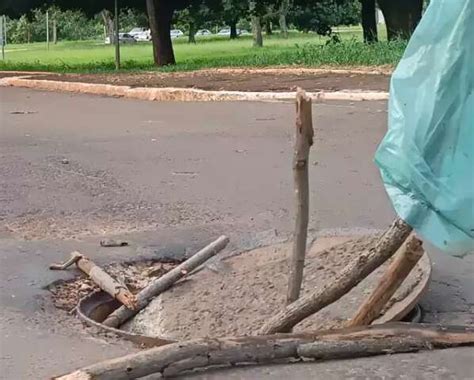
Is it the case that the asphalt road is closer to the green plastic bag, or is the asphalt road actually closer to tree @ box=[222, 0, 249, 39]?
the green plastic bag

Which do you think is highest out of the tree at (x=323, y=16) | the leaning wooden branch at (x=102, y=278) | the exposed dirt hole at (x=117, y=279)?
the leaning wooden branch at (x=102, y=278)

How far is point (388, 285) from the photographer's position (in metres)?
4.81

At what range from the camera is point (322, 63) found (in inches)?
852

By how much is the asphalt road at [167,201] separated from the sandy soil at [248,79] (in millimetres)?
2339

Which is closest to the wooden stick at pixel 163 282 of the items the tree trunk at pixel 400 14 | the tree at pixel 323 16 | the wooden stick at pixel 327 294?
the wooden stick at pixel 327 294

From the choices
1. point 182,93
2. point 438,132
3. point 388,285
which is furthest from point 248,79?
point 438,132

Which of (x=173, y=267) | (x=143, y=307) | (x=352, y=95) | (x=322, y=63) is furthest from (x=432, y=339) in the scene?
(x=322, y=63)

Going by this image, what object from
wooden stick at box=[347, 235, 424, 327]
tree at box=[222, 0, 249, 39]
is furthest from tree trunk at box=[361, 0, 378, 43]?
wooden stick at box=[347, 235, 424, 327]

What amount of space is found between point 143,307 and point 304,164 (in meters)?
1.38

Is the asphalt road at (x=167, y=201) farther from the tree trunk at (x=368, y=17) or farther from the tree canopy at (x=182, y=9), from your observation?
the tree trunk at (x=368, y=17)

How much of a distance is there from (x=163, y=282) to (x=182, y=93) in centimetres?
1148

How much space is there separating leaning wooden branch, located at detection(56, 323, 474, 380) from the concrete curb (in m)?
10.8

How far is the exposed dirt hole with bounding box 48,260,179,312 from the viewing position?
5907 mm

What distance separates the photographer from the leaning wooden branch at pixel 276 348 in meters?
4.12
